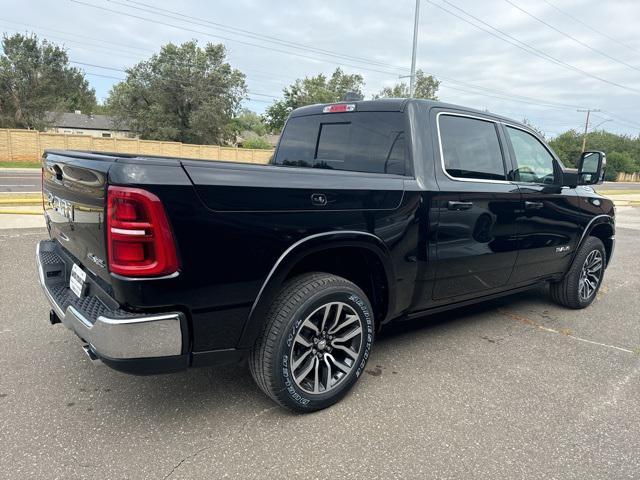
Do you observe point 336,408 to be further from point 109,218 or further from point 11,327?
point 11,327

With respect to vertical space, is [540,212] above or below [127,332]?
above

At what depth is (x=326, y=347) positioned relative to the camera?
8.79 feet

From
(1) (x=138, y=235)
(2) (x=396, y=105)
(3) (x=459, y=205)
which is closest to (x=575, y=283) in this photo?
(3) (x=459, y=205)

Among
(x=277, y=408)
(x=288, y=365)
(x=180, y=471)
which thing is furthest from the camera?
(x=277, y=408)

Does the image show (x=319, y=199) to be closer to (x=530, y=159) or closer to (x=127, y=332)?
(x=127, y=332)

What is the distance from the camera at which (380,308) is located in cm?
307

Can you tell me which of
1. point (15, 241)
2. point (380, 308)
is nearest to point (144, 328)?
point (380, 308)

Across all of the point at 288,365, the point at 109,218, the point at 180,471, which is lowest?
the point at 180,471

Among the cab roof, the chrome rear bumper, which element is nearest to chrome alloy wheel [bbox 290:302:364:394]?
the chrome rear bumper

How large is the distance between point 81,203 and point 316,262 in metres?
1.33

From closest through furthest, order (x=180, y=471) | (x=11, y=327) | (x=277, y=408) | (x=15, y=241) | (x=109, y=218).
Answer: (x=109, y=218) < (x=180, y=471) < (x=277, y=408) < (x=11, y=327) < (x=15, y=241)

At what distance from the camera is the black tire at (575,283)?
4605 mm

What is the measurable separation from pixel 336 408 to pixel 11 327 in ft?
9.18

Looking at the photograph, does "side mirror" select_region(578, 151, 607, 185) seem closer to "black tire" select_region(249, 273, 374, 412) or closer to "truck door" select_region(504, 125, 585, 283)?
"truck door" select_region(504, 125, 585, 283)
